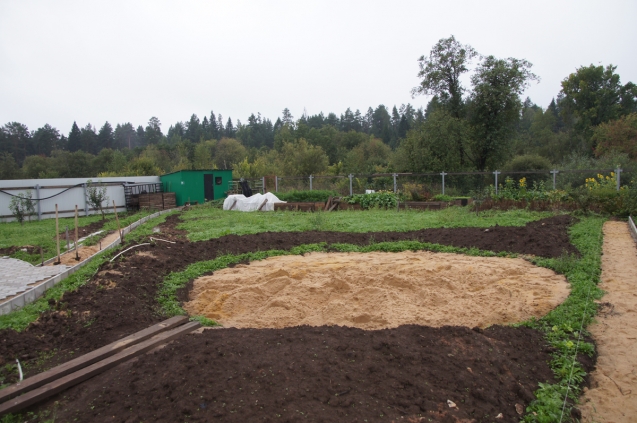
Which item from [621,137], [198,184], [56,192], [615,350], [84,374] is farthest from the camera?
[621,137]

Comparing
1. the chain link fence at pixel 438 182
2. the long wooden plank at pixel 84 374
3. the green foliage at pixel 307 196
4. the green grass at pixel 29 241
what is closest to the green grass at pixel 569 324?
the long wooden plank at pixel 84 374

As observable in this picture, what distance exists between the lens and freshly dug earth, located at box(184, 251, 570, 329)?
5.59m

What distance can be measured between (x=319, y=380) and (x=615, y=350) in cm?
335

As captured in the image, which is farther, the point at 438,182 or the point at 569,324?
Answer: the point at 438,182

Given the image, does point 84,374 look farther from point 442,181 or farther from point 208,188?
point 208,188

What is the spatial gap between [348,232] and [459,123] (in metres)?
17.3

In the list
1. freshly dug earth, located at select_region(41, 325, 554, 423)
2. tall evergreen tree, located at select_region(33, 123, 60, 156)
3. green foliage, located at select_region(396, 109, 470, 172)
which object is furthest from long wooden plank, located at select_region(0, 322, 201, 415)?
tall evergreen tree, located at select_region(33, 123, 60, 156)

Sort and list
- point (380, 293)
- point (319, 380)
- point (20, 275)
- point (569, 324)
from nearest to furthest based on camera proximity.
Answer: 1. point (319, 380)
2. point (569, 324)
3. point (380, 293)
4. point (20, 275)

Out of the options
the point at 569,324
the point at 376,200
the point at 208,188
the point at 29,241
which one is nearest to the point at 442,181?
the point at 376,200

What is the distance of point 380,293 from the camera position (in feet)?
21.1

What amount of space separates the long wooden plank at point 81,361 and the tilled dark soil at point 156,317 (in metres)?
0.31

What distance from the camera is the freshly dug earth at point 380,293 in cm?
559

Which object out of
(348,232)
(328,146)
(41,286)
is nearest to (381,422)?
(41,286)

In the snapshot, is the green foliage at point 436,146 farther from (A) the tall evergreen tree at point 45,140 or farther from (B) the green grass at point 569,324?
(A) the tall evergreen tree at point 45,140
